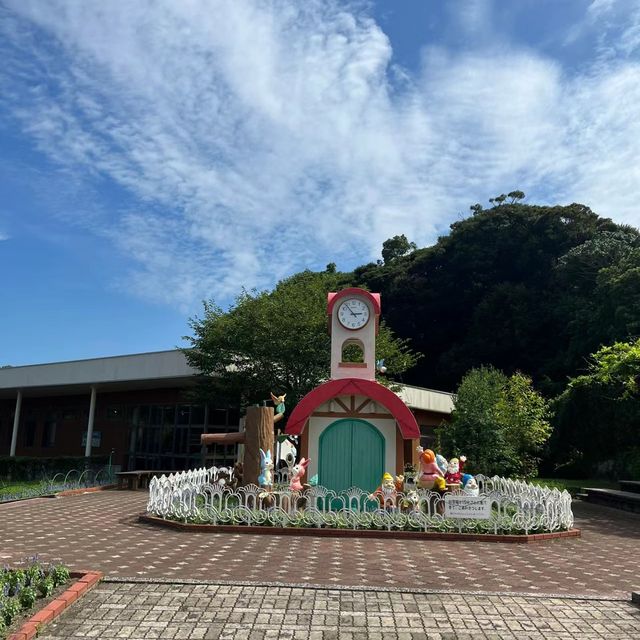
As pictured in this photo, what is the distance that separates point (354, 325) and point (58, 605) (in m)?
9.79

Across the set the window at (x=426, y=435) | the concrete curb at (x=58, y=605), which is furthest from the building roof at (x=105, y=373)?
the concrete curb at (x=58, y=605)

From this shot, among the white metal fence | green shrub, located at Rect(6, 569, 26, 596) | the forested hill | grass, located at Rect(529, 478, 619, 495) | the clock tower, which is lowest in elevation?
green shrub, located at Rect(6, 569, 26, 596)

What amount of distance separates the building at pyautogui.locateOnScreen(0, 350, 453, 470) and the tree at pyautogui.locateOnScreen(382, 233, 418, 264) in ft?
101

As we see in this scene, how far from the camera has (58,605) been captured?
5.69m

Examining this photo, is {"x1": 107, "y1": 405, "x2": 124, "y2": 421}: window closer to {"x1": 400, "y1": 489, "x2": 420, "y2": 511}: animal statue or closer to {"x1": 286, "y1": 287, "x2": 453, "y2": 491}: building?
{"x1": 286, "y1": 287, "x2": 453, "y2": 491}: building

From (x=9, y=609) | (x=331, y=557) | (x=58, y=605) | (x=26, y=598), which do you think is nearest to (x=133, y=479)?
(x=331, y=557)

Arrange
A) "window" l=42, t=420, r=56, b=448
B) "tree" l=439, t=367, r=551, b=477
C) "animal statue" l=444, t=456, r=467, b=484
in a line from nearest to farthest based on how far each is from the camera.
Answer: "animal statue" l=444, t=456, r=467, b=484, "tree" l=439, t=367, r=551, b=477, "window" l=42, t=420, r=56, b=448

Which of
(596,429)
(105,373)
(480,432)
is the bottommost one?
(480,432)

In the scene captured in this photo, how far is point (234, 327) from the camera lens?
68.5ft

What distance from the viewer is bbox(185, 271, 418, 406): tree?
2048 cm

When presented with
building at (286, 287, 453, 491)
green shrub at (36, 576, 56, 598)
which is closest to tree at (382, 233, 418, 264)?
building at (286, 287, 453, 491)

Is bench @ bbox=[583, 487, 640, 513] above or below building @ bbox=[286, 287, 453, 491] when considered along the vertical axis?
below

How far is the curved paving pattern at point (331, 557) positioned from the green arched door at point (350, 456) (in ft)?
10.7

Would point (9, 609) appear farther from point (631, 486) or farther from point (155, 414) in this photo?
point (155, 414)
